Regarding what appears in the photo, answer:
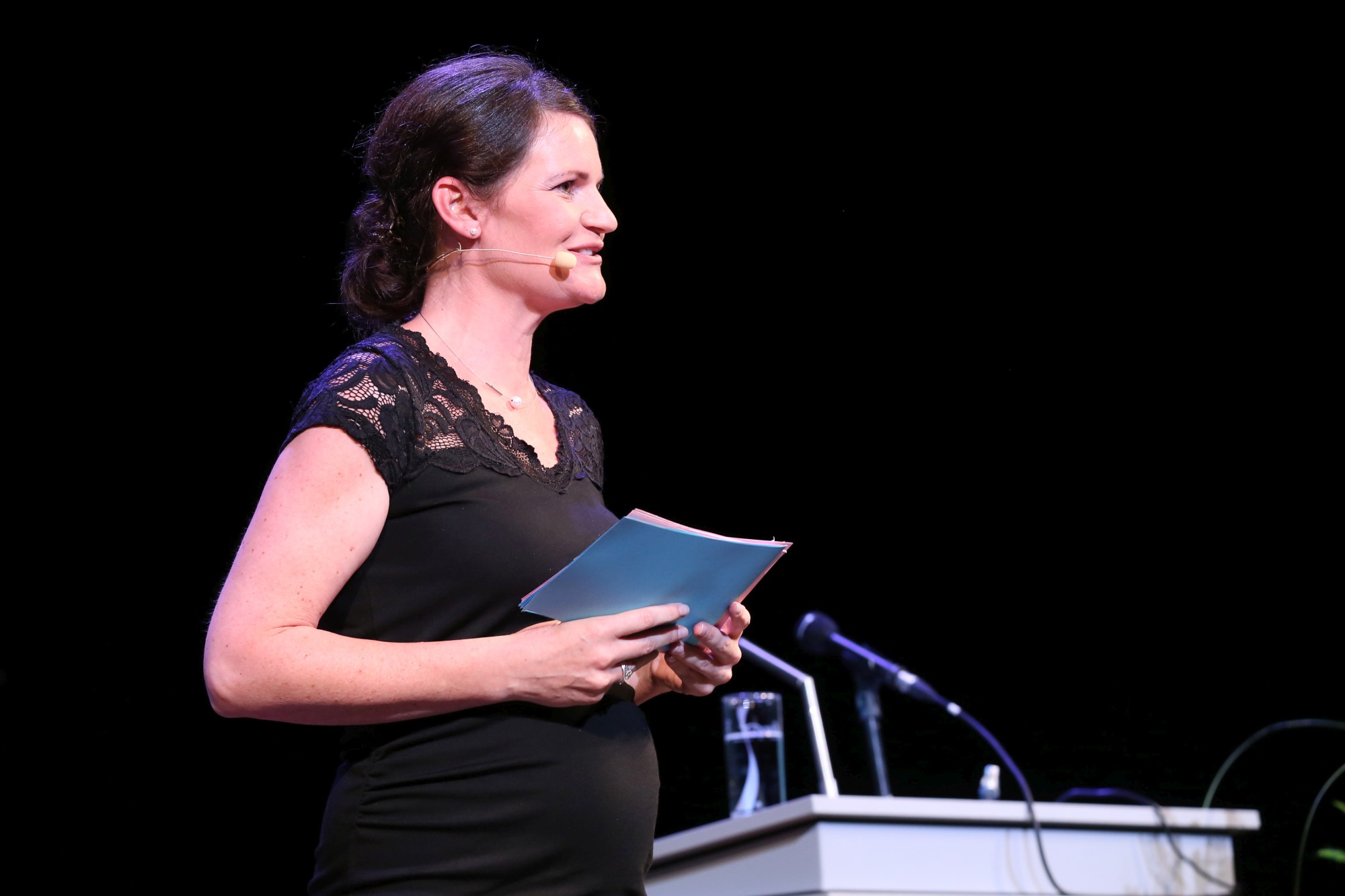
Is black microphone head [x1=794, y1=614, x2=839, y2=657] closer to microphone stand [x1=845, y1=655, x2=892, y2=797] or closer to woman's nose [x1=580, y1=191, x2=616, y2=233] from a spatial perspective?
microphone stand [x1=845, y1=655, x2=892, y2=797]

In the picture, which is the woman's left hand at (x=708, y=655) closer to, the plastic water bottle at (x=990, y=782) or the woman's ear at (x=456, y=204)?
the woman's ear at (x=456, y=204)

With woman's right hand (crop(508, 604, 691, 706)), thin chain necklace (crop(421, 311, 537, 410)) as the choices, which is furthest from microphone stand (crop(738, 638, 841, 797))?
woman's right hand (crop(508, 604, 691, 706))

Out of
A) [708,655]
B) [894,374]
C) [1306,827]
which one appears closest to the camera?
[708,655]

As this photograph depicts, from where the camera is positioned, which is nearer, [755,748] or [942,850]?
[942,850]

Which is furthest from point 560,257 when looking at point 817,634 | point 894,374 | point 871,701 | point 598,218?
point 894,374

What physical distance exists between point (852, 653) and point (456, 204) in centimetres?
146

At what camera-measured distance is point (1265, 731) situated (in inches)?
125

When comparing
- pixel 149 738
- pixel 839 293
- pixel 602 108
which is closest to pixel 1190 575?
pixel 839 293

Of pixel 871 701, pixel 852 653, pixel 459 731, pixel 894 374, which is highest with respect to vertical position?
pixel 894 374

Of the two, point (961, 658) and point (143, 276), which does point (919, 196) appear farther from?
point (143, 276)

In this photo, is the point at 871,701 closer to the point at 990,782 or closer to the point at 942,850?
the point at 990,782

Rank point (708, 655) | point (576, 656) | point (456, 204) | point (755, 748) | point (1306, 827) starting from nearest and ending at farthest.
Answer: point (576, 656)
point (708, 655)
point (456, 204)
point (755, 748)
point (1306, 827)

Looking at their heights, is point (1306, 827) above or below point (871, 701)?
below

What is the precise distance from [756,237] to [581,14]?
32.4 inches
